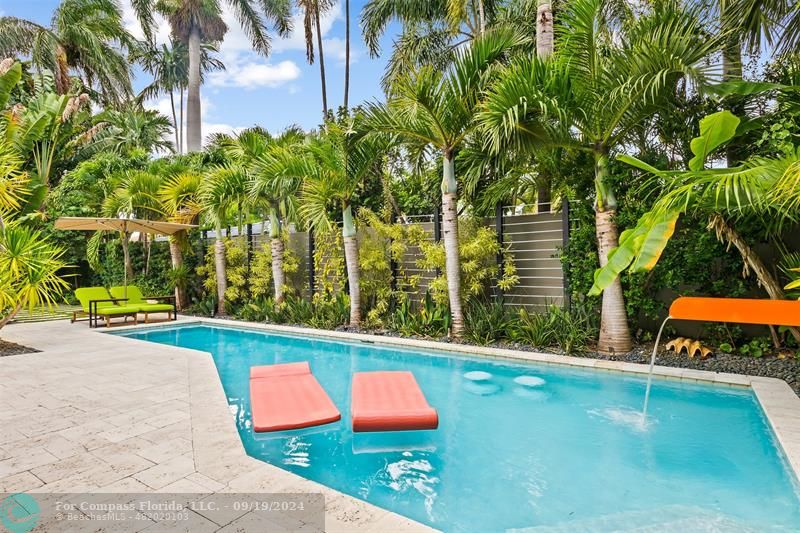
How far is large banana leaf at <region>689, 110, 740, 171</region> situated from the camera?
387cm

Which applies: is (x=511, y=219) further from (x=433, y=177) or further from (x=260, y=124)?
(x=260, y=124)

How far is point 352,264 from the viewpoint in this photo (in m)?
10.8

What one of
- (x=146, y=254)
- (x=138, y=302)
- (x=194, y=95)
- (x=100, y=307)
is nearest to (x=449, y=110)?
(x=138, y=302)

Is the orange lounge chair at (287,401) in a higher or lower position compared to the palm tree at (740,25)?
lower

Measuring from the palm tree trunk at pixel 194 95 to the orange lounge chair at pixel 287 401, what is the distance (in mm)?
26131

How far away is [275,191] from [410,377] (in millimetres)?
7603

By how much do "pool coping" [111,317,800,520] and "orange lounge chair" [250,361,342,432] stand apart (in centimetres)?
31

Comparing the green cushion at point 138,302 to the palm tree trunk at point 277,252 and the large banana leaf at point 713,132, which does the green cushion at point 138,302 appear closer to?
the palm tree trunk at point 277,252

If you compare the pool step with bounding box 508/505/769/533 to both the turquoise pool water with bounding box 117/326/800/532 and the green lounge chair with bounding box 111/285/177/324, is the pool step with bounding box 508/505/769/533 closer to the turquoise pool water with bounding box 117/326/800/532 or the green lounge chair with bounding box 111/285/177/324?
the turquoise pool water with bounding box 117/326/800/532

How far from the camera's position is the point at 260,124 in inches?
585

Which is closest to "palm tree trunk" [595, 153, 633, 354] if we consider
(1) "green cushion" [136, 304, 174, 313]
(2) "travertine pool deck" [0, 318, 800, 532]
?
(2) "travertine pool deck" [0, 318, 800, 532]

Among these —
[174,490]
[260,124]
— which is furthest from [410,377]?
[260,124]

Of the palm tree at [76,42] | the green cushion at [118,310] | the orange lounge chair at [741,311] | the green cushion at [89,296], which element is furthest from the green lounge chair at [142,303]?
the palm tree at [76,42]

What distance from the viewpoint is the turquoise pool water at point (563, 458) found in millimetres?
3332
